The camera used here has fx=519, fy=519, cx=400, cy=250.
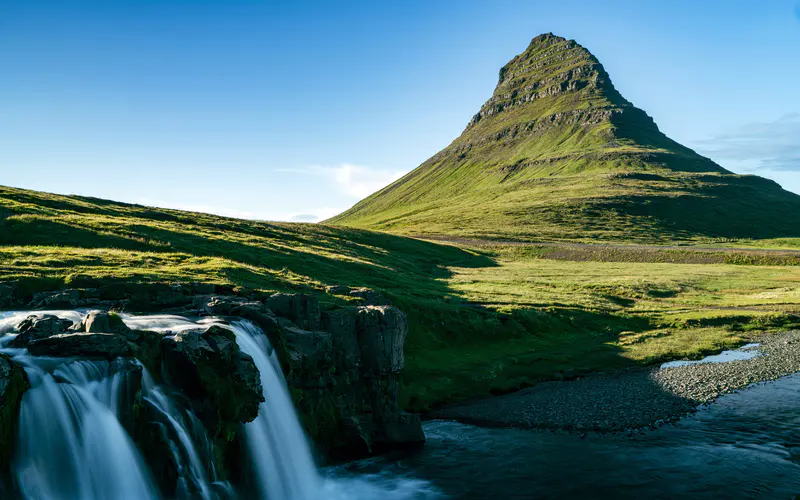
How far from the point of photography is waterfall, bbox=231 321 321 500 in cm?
2778

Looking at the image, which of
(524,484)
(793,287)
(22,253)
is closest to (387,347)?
(524,484)

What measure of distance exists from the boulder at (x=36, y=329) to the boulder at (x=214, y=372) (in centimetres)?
495

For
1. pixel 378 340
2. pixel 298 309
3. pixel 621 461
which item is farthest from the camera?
pixel 378 340

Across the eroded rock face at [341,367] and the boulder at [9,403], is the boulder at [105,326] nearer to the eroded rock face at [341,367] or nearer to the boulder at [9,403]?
the boulder at [9,403]

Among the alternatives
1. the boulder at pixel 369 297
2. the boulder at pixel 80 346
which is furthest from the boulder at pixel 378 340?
the boulder at pixel 80 346

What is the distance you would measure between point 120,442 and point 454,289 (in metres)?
68.0

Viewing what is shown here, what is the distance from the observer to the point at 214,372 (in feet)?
84.0

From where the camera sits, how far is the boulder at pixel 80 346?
22.2 meters

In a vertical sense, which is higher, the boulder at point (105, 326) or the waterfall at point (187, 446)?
the boulder at point (105, 326)

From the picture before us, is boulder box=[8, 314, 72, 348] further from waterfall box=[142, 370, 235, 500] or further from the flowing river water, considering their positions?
waterfall box=[142, 370, 235, 500]

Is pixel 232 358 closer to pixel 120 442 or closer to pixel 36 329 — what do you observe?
pixel 120 442

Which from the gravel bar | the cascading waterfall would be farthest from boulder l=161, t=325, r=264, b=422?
the gravel bar

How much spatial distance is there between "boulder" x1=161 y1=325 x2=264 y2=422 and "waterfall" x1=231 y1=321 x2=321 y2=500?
2.45m

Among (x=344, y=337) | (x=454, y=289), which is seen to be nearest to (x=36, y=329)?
(x=344, y=337)
